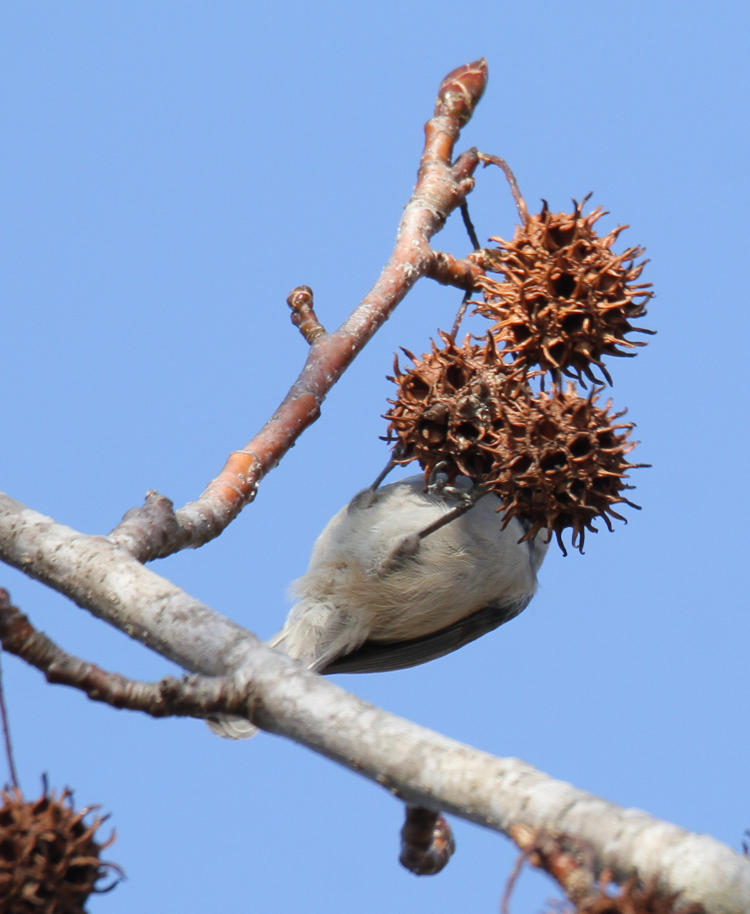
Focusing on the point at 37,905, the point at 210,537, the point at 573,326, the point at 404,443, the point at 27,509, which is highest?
the point at 573,326

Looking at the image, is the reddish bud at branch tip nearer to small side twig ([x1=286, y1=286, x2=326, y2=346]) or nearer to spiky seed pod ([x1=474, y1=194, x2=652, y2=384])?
small side twig ([x1=286, y1=286, x2=326, y2=346])

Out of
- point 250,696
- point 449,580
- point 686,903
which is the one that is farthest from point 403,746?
point 449,580

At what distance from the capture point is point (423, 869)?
106 inches

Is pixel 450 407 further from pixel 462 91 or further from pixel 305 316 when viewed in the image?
pixel 462 91

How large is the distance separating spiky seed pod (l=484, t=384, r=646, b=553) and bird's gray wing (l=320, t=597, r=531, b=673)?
1917mm

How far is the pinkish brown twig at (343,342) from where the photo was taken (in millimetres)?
3289

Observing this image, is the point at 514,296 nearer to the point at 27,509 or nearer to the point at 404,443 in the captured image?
the point at 404,443

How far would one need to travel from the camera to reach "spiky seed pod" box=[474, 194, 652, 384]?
10.2 feet

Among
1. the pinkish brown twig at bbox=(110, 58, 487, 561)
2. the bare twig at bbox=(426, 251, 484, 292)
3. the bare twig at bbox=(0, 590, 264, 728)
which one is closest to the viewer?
the bare twig at bbox=(0, 590, 264, 728)

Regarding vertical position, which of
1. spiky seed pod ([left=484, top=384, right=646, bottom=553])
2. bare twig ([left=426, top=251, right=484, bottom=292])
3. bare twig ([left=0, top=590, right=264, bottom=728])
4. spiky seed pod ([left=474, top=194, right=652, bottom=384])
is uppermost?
bare twig ([left=426, top=251, right=484, bottom=292])

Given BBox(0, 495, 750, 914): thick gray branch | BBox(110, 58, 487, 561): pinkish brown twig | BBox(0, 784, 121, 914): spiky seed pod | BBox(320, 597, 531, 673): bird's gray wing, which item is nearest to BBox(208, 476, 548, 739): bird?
BBox(320, 597, 531, 673): bird's gray wing

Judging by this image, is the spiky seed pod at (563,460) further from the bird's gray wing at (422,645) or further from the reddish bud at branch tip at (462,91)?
the reddish bud at branch tip at (462,91)

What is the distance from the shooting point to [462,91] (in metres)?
4.89

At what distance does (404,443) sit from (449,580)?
4.26 ft
